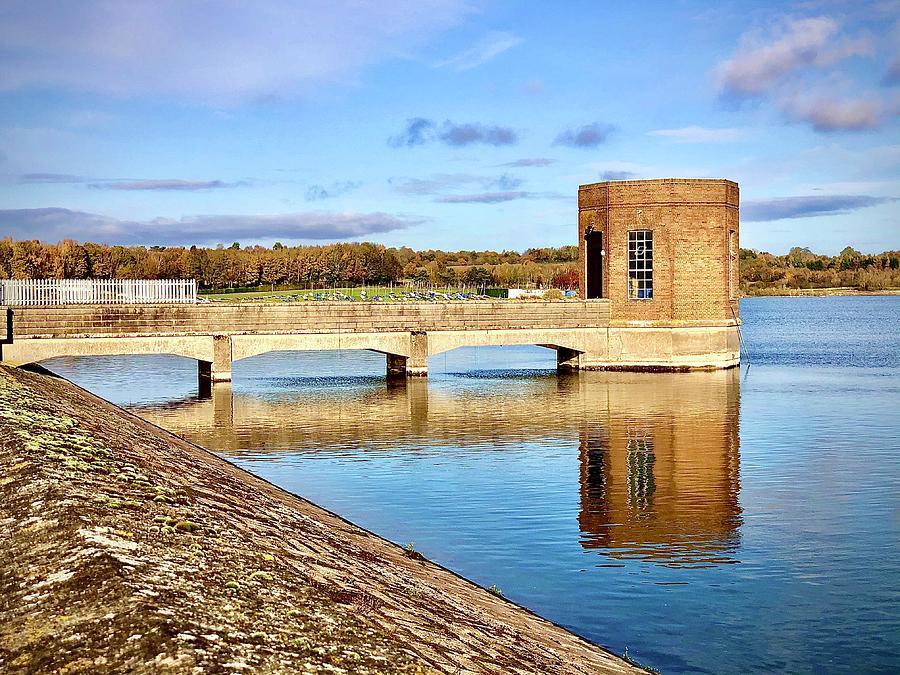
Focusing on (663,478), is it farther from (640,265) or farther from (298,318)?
(640,265)

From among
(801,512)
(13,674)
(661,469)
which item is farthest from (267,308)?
(13,674)

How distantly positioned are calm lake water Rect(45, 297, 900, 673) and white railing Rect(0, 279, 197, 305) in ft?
12.7

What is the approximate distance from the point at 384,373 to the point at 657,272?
14.6 meters

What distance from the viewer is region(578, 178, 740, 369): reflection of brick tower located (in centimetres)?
5062

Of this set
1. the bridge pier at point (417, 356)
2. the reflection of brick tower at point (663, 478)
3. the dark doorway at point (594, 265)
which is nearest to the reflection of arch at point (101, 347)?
the bridge pier at point (417, 356)

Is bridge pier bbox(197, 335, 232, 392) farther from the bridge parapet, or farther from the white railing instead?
the white railing

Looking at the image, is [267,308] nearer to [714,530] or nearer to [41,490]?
[714,530]

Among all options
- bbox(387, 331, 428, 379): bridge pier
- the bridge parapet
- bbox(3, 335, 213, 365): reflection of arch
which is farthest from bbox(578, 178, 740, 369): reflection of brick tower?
bbox(3, 335, 213, 365): reflection of arch

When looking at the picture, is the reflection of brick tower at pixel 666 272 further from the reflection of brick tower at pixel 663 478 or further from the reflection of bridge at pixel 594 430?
the reflection of brick tower at pixel 663 478

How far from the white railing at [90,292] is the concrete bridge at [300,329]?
127 centimetres

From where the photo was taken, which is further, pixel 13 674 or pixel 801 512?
pixel 801 512

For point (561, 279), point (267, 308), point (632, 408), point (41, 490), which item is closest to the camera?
point (41, 490)

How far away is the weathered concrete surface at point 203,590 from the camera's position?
691 centimetres

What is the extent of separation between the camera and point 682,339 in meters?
50.7
